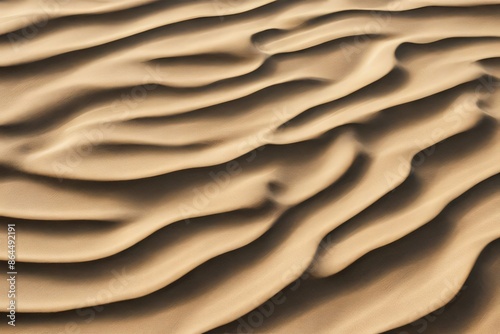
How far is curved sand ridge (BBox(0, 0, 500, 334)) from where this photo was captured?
1.78 meters

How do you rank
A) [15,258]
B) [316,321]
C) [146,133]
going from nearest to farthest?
[316,321], [15,258], [146,133]

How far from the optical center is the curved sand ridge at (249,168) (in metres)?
1.78

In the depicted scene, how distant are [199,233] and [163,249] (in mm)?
114

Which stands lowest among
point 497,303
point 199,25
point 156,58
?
point 497,303

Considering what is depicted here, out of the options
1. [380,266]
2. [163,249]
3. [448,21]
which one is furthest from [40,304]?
[448,21]

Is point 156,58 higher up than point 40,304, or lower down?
higher up

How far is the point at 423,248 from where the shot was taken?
1870 mm

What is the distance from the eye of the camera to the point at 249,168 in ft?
6.82

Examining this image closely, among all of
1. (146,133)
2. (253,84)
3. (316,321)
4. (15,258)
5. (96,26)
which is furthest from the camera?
(96,26)

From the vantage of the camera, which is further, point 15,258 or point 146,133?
point 146,133

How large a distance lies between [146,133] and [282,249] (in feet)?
2.11

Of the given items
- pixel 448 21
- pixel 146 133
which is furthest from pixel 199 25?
pixel 448 21

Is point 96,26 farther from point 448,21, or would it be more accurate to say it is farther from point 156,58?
point 448,21

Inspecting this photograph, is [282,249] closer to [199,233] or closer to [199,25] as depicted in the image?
[199,233]
